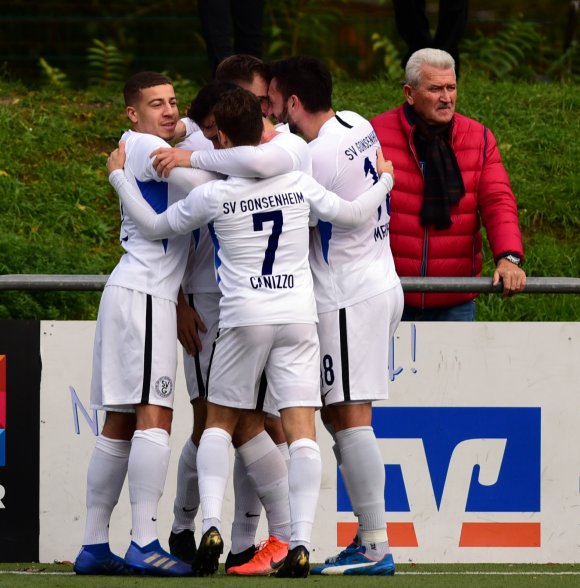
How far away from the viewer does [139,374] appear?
595cm

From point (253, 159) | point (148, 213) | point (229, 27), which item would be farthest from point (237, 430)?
point (229, 27)

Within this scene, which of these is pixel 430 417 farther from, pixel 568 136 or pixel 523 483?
pixel 568 136

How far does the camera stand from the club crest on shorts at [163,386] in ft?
19.6

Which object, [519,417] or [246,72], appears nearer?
[246,72]

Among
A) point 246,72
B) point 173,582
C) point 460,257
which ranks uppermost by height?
point 246,72

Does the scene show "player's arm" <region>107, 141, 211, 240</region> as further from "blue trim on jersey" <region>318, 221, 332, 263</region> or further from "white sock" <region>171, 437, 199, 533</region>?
"white sock" <region>171, 437, 199, 533</region>

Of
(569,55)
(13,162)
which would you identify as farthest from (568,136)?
(13,162)

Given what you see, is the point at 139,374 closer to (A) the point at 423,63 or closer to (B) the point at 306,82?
(B) the point at 306,82

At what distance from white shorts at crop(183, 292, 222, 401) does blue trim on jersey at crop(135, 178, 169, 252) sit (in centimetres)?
33

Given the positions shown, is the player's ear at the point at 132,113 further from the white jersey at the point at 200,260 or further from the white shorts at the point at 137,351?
the white shorts at the point at 137,351

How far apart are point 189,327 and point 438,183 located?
139cm

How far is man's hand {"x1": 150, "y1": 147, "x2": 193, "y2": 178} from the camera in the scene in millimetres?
5906

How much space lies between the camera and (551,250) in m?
9.30

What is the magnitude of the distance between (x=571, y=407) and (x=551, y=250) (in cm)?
250
